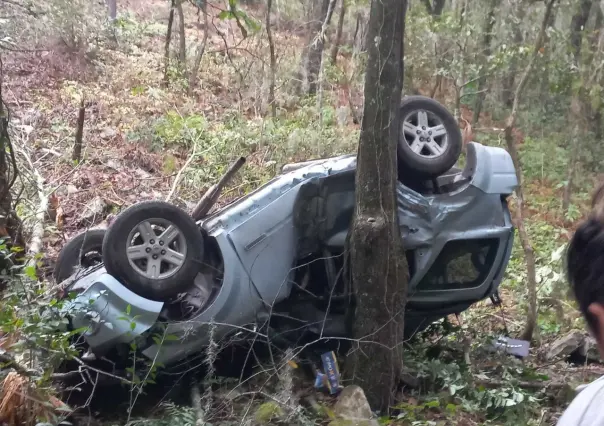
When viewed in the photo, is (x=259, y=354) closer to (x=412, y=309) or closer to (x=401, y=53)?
(x=412, y=309)

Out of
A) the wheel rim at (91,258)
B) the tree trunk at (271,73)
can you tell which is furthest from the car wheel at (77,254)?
the tree trunk at (271,73)

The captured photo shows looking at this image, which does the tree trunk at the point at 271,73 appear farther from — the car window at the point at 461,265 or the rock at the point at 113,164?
the car window at the point at 461,265

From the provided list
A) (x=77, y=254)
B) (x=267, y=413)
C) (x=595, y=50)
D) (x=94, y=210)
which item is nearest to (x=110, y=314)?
(x=267, y=413)

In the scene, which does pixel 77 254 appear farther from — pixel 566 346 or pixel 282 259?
pixel 566 346

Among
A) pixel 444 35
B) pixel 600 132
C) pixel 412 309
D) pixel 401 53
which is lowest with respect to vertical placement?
pixel 412 309

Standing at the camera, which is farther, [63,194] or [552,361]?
[63,194]

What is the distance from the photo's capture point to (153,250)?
484cm

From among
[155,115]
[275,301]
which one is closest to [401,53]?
[275,301]

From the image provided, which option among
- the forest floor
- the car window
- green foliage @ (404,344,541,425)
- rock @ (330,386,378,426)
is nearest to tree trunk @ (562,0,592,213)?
the forest floor

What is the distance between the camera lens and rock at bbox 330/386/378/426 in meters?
4.33

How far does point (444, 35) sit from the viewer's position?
1473 cm

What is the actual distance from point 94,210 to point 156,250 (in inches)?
169

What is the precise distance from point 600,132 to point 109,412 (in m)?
14.3

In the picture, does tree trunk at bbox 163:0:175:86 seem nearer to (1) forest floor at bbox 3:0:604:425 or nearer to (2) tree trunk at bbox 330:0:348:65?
(1) forest floor at bbox 3:0:604:425
